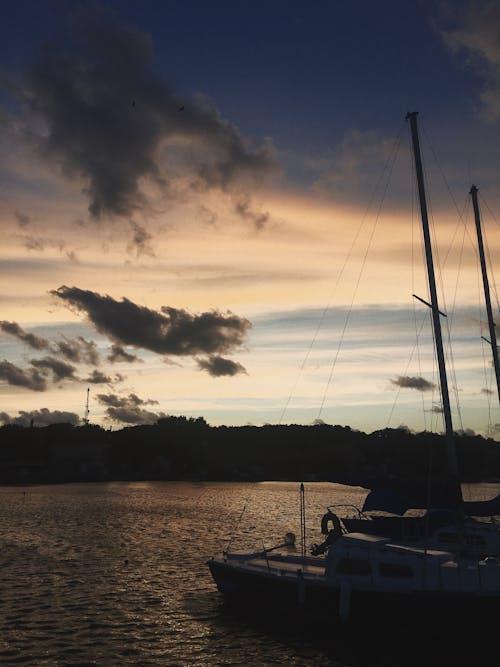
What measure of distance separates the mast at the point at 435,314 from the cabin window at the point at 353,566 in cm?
556

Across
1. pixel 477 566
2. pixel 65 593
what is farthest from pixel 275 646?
pixel 65 593

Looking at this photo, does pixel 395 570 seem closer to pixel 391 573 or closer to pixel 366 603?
pixel 391 573

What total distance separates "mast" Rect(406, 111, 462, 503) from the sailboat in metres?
0.05

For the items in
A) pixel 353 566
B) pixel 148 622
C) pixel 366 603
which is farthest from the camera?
pixel 148 622

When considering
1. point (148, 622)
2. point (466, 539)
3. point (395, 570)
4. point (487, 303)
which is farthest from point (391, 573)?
point (487, 303)

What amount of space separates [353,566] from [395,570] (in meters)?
1.91

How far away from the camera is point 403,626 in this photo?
28578 millimetres

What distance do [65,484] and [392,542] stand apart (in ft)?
572

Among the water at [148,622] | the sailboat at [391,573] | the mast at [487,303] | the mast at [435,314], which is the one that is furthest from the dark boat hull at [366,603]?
the mast at [487,303]

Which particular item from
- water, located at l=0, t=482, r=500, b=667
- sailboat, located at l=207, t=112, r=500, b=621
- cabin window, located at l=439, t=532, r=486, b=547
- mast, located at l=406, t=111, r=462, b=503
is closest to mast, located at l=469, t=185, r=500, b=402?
mast, located at l=406, t=111, r=462, b=503

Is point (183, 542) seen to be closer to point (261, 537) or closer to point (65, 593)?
point (261, 537)

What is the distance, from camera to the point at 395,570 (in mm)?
28375

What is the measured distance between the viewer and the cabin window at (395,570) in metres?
28.1

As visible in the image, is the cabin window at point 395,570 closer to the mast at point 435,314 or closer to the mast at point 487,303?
the mast at point 435,314
